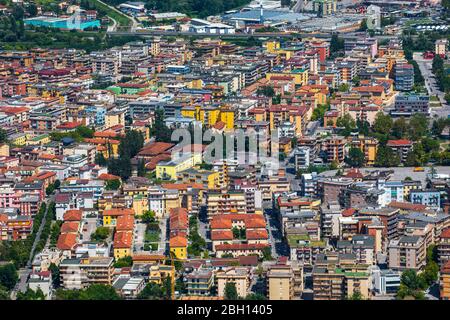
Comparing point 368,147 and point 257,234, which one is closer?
point 257,234

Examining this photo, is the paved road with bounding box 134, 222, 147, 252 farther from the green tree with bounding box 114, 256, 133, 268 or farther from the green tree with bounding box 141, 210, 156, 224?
the green tree with bounding box 114, 256, 133, 268

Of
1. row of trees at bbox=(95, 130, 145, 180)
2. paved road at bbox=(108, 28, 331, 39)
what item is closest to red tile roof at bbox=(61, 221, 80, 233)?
row of trees at bbox=(95, 130, 145, 180)

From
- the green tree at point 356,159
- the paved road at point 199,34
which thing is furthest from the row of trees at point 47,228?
the paved road at point 199,34

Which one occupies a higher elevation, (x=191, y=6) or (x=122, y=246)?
(x=191, y=6)

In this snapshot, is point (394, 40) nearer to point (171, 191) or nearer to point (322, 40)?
point (322, 40)

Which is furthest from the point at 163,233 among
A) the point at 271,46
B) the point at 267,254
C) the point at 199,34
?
the point at 199,34

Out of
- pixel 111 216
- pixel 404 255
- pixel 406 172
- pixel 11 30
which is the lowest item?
pixel 406 172

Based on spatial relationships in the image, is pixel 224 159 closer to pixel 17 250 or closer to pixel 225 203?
pixel 225 203

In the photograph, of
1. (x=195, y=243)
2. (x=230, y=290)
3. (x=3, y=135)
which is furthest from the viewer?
(x=3, y=135)
